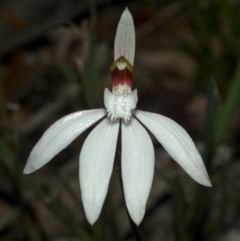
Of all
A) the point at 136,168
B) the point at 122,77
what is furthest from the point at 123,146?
the point at 122,77

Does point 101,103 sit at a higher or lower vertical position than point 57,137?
higher

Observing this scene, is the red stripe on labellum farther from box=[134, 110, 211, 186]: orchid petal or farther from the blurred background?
the blurred background

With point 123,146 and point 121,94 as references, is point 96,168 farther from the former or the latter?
point 121,94

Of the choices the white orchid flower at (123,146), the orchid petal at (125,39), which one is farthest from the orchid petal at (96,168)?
the orchid petal at (125,39)

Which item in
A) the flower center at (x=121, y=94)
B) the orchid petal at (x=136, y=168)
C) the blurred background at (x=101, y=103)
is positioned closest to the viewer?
the orchid petal at (x=136, y=168)

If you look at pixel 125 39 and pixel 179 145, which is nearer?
pixel 179 145

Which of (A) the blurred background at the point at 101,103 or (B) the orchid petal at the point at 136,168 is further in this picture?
(A) the blurred background at the point at 101,103

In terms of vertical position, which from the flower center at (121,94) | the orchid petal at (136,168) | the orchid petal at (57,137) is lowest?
the orchid petal at (136,168)

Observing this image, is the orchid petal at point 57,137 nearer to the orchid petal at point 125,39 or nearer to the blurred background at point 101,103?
the orchid petal at point 125,39
